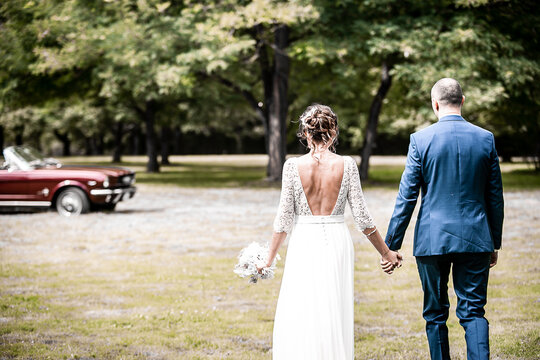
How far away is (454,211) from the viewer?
4078mm

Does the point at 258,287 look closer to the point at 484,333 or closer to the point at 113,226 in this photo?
the point at 484,333

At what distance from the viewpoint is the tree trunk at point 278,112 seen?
25109 millimetres

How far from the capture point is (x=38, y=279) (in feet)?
27.0

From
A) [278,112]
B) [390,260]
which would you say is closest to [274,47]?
[278,112]

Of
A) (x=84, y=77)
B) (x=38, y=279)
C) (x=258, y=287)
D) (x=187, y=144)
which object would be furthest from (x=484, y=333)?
(x=187, y=144)

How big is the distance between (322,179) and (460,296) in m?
1.21

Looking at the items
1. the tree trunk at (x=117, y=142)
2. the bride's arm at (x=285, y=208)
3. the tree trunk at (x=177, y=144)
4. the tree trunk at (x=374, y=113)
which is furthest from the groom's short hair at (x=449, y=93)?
the tree trunk at (x=177, y=144)

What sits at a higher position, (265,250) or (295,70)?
(295,70)

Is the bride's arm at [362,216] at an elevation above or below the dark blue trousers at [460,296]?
above

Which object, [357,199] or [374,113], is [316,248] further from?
[374,113]

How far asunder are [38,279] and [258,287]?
115 inches

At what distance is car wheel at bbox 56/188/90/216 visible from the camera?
15.1 m

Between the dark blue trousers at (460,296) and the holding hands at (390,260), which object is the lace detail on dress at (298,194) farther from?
the dark blue trousers at (460,296)

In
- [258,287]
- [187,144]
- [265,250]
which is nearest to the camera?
[265,250]
